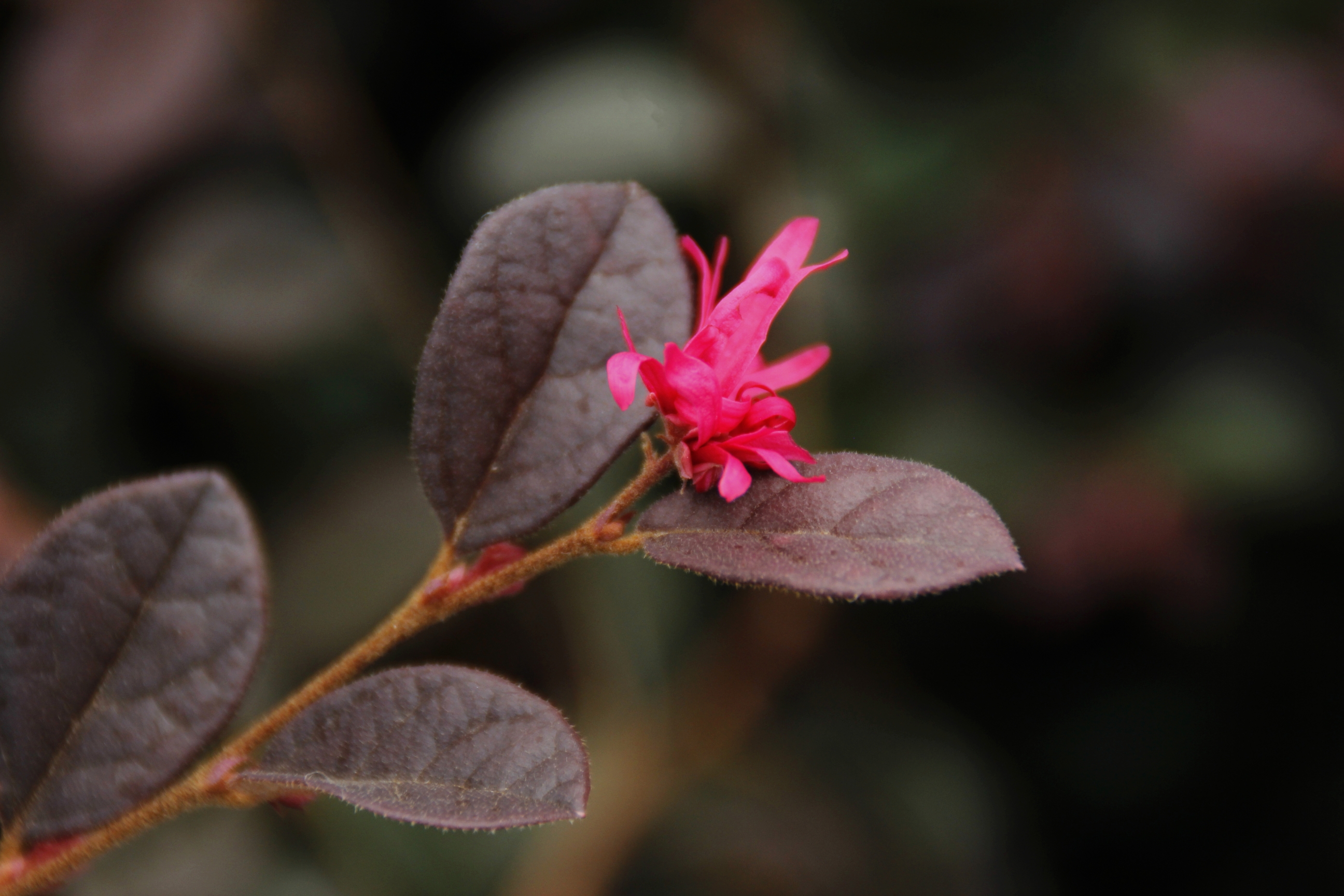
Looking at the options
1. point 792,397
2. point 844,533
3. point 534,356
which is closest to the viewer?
point 844,533

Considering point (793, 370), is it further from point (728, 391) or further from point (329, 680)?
point (329, 680)

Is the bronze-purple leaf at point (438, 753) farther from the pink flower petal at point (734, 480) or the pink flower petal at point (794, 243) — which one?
the pink flower petal at point (794, 243)

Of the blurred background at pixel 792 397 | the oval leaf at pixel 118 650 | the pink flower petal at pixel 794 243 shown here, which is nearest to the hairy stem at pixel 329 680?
the oval leaf at pixel 118 650

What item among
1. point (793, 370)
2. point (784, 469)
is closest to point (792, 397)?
point (793, 370)

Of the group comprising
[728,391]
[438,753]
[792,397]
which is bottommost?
[792,397]

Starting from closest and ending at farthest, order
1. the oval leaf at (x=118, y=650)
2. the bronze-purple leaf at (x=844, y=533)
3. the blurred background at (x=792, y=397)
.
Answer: the bronze-purple leaf at (x=844, y=533) → the oval leaf at (x=118, y=650) → the blurred background at (x=792, y=397)

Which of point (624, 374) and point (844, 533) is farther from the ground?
point (624, 374)

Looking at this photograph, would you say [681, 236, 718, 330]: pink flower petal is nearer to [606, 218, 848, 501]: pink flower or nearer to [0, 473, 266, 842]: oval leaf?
[606, 218, 848, 501]: pink flower
